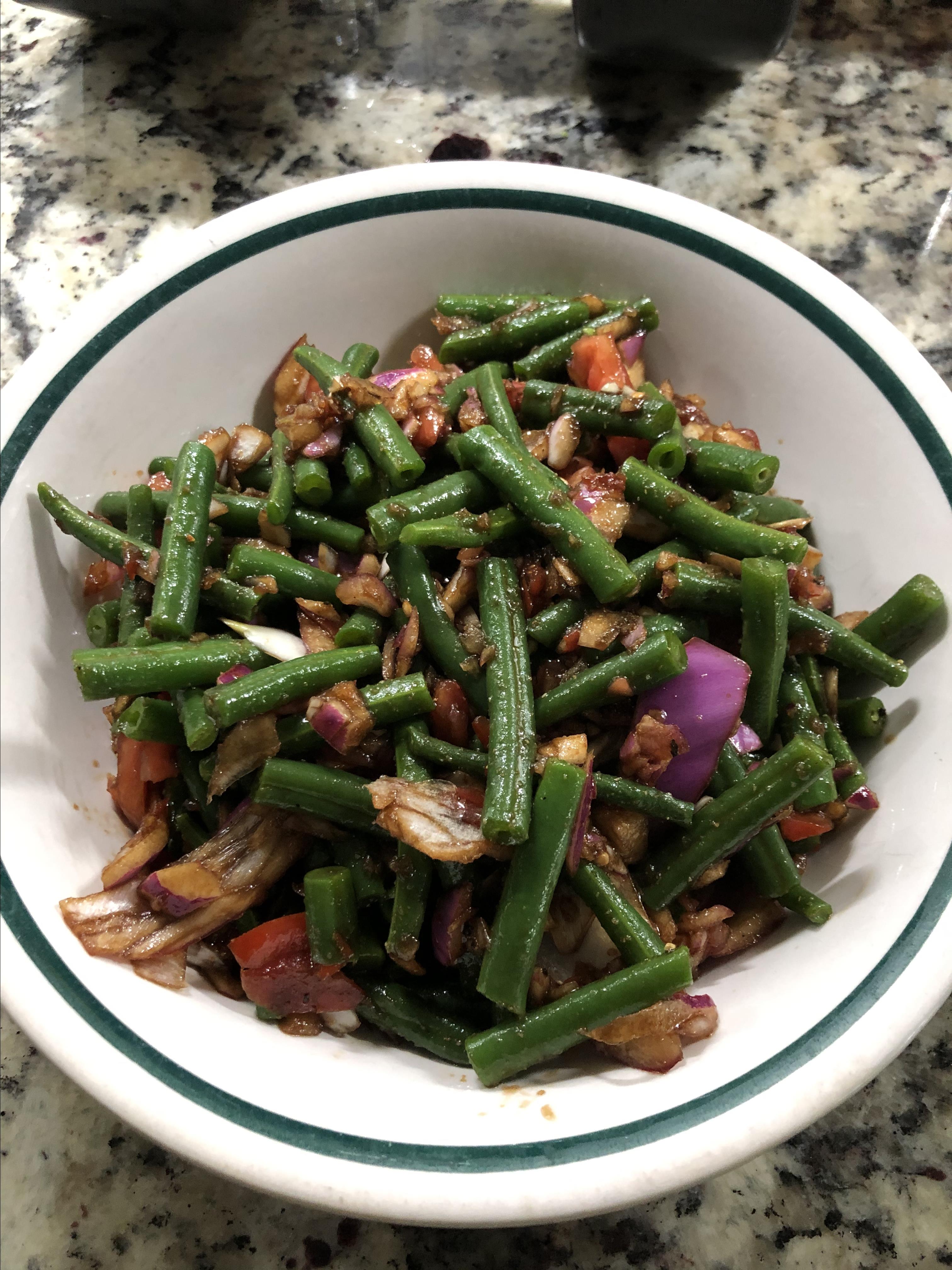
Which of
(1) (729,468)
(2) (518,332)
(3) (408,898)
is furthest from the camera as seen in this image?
(2) (518,332)

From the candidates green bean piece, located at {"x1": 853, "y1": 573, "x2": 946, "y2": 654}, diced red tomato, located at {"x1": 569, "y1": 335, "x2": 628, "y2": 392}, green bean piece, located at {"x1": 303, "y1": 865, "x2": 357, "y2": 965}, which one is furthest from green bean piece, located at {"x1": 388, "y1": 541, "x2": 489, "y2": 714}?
green bean piece, located at {"x1": 853, "y1": 573, "x2": 946, "y2": 654}

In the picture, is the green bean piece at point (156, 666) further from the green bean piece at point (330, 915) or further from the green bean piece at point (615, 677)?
the green bean piece at point (615, 677)

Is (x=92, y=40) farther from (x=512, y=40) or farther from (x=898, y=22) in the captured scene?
(x=898, y=22)

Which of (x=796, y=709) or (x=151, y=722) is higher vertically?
(x=796, y=709)

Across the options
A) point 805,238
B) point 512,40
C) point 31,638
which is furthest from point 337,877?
point 512,40

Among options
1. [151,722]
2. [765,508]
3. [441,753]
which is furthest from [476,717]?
[765,508]

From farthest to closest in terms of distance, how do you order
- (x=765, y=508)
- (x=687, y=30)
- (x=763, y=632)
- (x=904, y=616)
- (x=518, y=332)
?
(x=687, y=30), (x=518, y=332), (x=765, y=508), (x=904, y=616), (x=763, y=632)

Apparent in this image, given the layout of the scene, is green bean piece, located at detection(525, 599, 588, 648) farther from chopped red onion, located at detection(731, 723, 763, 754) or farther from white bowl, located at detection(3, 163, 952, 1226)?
white bowl, located at detection(3, 163, 952, 1226)

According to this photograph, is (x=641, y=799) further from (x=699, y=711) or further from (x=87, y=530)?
(x=87, y=530)
